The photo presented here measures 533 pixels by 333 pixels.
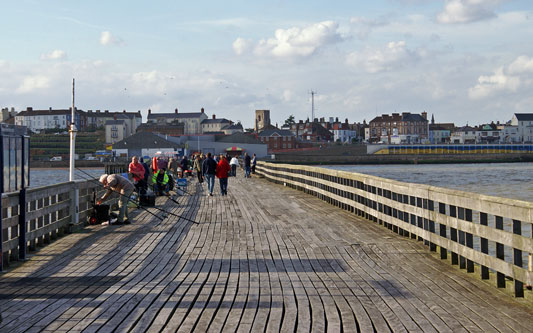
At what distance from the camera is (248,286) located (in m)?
8.22

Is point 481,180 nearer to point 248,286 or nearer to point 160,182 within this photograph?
point 160,182

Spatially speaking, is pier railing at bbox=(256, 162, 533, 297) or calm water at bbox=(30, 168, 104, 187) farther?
calm water at bbox=(30, 168, 104, 187)

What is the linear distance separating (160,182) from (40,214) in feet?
44.6

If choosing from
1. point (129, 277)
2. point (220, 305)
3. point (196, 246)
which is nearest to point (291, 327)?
point (220, 305)

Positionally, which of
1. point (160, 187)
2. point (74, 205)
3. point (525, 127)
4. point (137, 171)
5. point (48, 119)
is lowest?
point (160, 187)

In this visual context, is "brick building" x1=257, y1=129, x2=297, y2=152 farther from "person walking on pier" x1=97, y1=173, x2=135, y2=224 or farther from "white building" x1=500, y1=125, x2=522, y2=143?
"person walking on pier" x1=97, y1=173, x2=135, y2=224

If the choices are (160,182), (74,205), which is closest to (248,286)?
(74,205)

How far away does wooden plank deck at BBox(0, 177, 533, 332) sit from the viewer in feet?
21.3

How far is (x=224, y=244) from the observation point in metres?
12.2

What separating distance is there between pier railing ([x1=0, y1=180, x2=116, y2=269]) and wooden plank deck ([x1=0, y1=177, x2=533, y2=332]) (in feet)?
0.97

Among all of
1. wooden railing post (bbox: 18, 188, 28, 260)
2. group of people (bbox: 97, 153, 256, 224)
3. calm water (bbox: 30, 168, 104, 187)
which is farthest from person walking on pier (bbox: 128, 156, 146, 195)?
calm water (bbox: 30, 168, 104, 187)

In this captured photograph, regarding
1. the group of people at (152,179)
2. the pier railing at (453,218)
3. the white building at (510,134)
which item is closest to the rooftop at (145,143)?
the group of people at (152,179)

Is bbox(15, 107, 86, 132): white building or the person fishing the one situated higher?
bbox(15, 107, 86, 132): white building

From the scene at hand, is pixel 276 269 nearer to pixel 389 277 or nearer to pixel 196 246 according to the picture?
pixel 389 277
